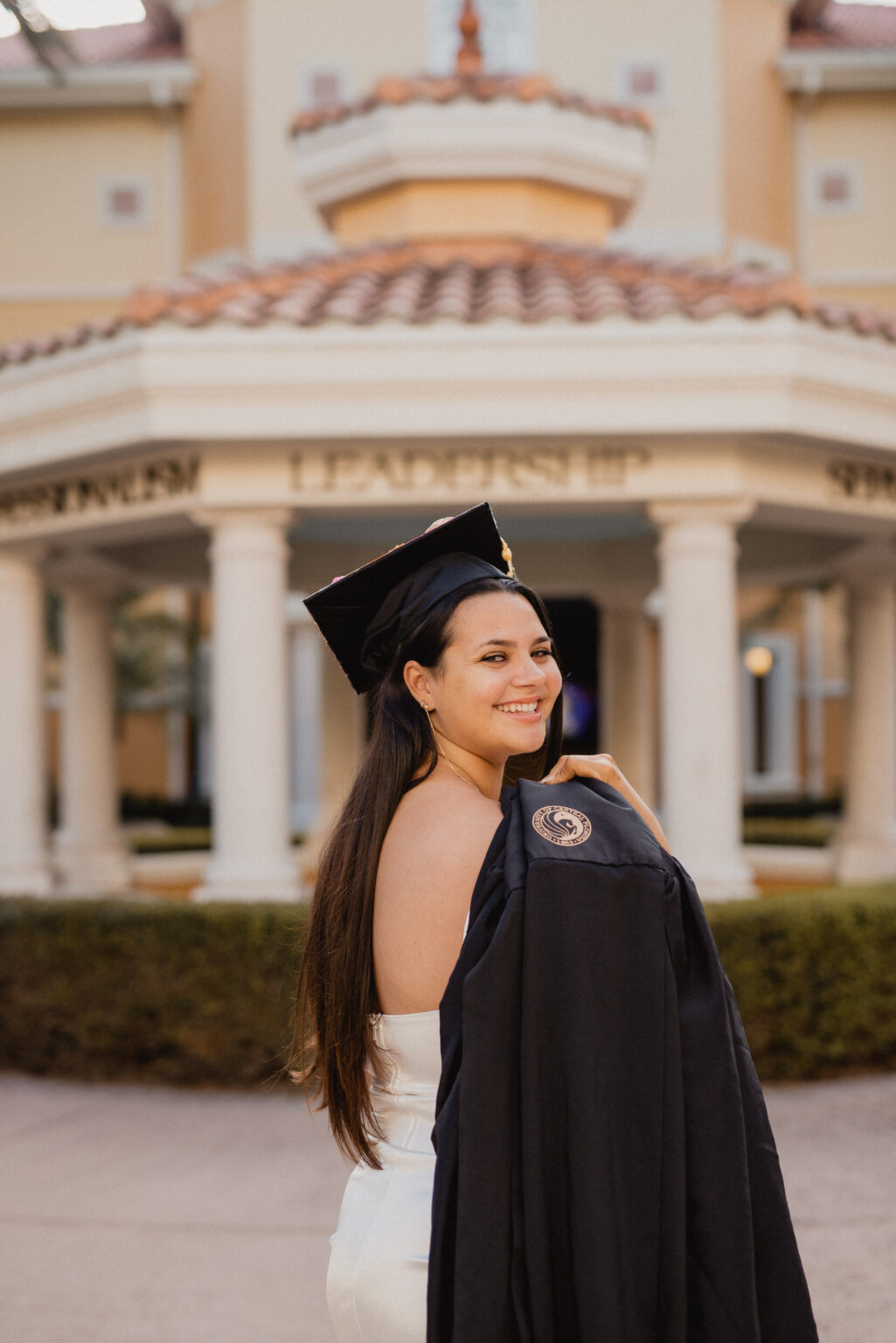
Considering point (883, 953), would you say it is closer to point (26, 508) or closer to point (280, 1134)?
point (280, 1134)

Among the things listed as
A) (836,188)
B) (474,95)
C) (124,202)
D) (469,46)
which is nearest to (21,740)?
(474,95)

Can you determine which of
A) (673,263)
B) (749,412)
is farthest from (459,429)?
(673,263)

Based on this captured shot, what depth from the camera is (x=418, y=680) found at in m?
2.30

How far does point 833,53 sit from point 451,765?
2078 centimetres

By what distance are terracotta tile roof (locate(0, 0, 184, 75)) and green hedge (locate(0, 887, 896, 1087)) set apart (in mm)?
17406

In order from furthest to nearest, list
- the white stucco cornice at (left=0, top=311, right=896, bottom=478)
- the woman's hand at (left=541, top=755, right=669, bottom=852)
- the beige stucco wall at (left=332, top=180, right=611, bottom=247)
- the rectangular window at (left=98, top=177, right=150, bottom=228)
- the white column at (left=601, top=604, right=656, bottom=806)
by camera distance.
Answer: the rectangular window at (left=98, top=177, right=150, bottom=228)
the white column at (left=601, top=604, right=656, bottom=806)
the beige stucco wall at (left=332, top=180, right=611, bottom=247)
the white stucco cornice at (left=0, top=311, right=896, bottom=478)
the woman's hand at (left=541, top=755, right=669, bottom=852)

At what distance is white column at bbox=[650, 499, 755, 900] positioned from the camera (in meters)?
7.16

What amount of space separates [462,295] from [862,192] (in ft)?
49.8

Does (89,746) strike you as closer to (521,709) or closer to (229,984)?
(229,984)

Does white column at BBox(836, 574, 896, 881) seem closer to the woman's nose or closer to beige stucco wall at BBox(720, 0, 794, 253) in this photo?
the woman's nose

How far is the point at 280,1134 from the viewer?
6367 mm

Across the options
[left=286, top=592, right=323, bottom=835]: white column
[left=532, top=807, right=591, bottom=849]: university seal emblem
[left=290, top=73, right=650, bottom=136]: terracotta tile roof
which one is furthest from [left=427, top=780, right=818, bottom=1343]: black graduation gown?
[left=286, top=592, right=323, bottom=835]: white column

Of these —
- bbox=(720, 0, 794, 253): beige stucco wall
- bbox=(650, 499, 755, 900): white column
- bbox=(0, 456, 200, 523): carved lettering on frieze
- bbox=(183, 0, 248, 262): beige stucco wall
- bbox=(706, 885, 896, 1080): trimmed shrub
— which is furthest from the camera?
bbox=(183, 0, 248, 262): beige stucco wall

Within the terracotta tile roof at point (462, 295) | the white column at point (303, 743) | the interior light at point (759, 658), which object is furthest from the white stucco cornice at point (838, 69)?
the terracotta tile roof at point (462, 295)
